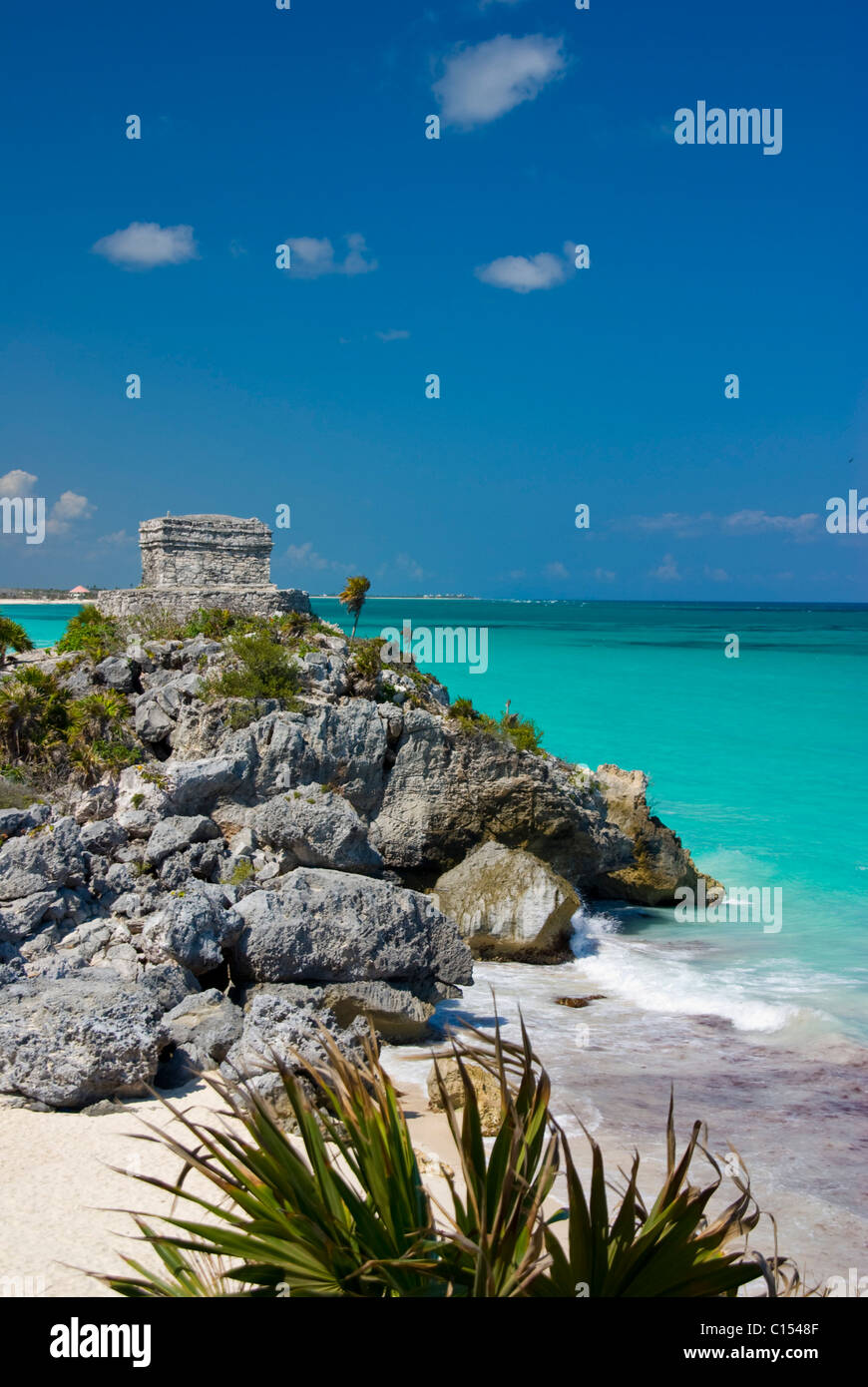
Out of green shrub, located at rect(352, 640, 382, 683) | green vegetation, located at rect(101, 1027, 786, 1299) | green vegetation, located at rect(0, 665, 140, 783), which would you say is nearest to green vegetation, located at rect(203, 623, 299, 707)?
green shrub, located at rect(352, 640, 382, 683)

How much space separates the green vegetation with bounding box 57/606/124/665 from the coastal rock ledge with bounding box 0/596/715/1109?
0.28 m

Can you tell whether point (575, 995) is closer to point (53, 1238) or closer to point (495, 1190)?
point (53, 1238)

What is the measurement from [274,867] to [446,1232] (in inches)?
302

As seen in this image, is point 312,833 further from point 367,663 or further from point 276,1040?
point 367,663

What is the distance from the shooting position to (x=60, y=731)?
14.0 meters

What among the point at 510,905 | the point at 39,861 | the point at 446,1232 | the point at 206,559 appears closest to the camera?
the point at 446,1232

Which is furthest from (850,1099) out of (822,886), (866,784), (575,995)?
(866,784)

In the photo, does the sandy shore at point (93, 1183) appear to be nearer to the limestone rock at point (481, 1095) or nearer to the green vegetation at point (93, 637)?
the limestone rock at point (481, 1095)

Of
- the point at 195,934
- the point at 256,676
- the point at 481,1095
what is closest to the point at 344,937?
the point at 195,934

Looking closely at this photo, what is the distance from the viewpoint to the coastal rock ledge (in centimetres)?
764

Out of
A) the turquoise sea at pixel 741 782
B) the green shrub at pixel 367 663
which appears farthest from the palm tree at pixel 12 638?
the turquoise sea at pixel 741 782

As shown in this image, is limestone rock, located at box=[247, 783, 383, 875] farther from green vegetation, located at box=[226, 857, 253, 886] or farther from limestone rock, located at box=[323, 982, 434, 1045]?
limestone rock, located at box=[323, 982, 434, 1045]

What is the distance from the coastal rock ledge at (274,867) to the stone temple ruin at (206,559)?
76.5 inches

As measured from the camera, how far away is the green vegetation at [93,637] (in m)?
15.7
